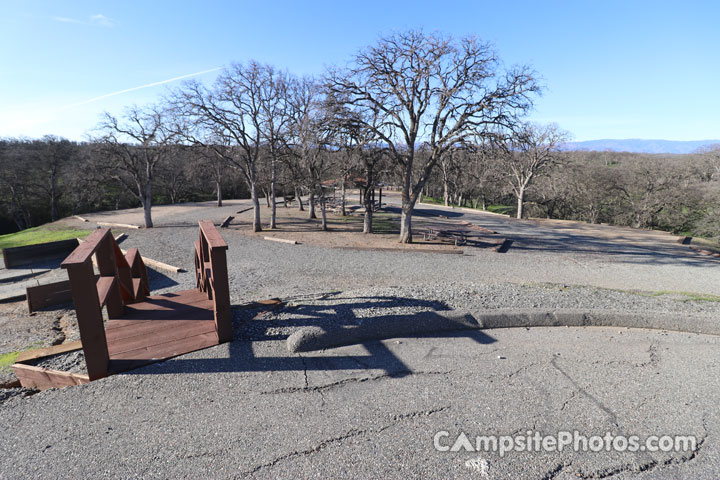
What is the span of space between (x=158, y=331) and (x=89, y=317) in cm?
137

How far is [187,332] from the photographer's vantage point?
4938mm

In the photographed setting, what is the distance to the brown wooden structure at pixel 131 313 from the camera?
11.9ft

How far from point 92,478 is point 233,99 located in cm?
1738

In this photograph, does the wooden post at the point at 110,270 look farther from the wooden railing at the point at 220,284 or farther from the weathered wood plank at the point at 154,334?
the wooden railing at the point at 220,284

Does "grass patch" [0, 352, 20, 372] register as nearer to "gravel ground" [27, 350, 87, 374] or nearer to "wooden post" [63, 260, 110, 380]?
"gravel ground" [27, 350, 87, 374]

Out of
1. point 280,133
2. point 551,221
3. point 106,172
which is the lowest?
point 551,221

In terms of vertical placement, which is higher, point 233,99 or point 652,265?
point 233,99

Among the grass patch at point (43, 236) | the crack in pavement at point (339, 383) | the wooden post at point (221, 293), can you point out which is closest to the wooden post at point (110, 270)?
the wooden post at point (221, 293)

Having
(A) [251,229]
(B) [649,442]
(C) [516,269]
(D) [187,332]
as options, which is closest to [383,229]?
(A) [251,229]

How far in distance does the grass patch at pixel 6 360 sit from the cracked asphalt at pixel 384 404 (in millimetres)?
1468

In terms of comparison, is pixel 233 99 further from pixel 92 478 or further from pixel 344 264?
pixel 92 478

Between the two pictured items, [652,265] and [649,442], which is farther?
[652,265]

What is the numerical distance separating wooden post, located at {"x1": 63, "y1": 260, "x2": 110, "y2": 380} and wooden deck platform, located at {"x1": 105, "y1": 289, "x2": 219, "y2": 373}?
6.9 inches

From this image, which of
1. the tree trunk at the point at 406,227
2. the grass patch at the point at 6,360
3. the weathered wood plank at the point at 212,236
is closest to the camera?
the weathered wood plank at the point at 212,236
